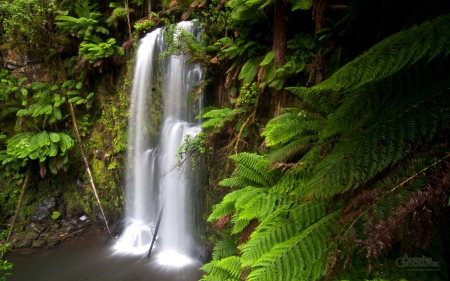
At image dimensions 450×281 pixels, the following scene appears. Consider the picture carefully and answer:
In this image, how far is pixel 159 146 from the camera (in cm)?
677

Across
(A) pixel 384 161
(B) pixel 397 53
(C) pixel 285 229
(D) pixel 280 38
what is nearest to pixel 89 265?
(C) pixel 285 229

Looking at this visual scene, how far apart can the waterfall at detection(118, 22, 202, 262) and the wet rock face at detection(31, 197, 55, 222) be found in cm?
253

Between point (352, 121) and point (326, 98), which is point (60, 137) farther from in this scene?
point (352, 121)

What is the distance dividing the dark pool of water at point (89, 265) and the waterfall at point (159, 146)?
45 centimetres

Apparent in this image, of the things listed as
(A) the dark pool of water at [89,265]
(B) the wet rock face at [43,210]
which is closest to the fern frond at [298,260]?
(A) the dark pool of water at [89,265]

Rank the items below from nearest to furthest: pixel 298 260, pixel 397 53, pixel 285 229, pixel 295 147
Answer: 1. pixel 397 53
2. pixel 298 260
3. pixel 285 229
4. pixel 295 147

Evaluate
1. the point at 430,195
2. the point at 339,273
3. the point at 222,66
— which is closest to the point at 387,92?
the point at 430,195

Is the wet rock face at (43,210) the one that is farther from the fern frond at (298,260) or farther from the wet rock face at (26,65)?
the fern frond at (298,260)

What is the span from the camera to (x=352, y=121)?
146 cm

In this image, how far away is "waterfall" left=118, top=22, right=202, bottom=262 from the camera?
596 centimetres

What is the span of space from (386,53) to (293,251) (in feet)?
3.77

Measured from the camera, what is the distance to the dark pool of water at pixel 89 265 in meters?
5.29

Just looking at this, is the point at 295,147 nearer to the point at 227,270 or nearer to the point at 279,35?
the point at 227,270

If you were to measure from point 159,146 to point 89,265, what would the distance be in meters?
3.14
